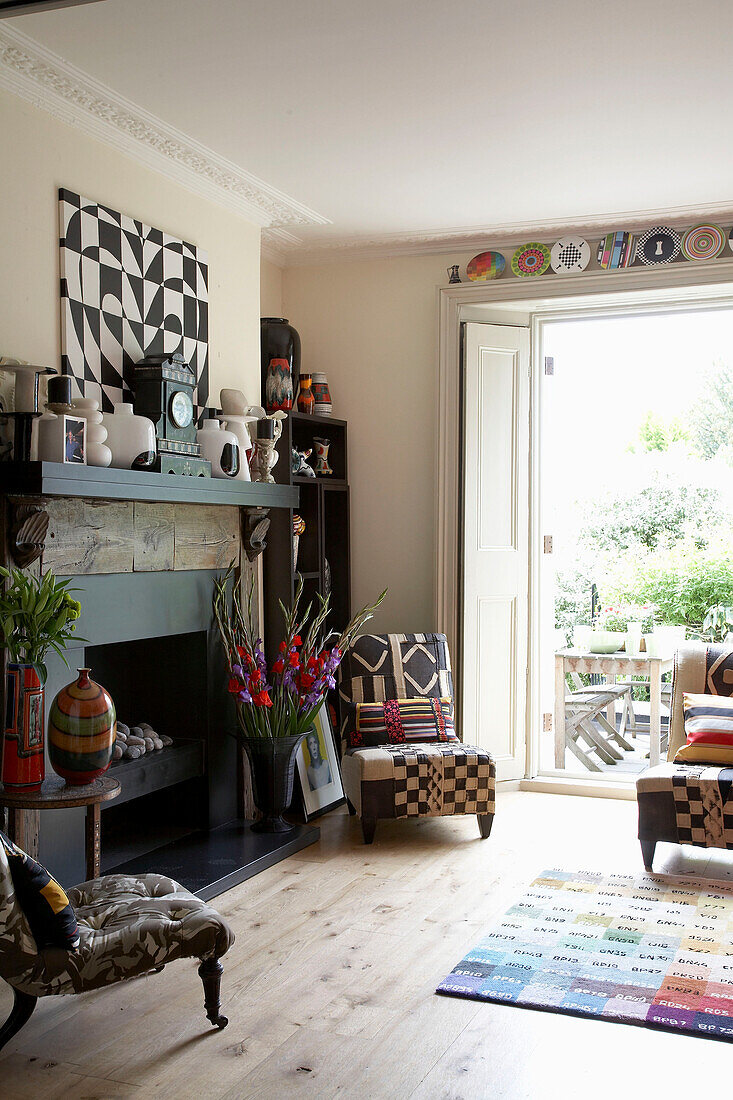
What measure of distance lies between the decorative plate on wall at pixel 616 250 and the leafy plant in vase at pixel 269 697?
2.28 meters

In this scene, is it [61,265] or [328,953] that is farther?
[61,265]

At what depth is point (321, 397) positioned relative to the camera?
17.0 ft

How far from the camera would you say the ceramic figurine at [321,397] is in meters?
5.14

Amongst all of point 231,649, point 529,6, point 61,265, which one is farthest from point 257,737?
point 529,6

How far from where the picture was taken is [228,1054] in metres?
2.46

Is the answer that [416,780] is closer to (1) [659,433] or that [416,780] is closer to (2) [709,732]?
(2) [709,732]

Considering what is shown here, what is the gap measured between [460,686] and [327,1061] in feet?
8.97

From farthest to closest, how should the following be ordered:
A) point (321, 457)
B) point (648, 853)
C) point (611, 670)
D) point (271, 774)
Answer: point (611, 670)
point (321, 457)
point (271, 774)
point (648, 853)

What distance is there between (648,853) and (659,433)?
10.6ft

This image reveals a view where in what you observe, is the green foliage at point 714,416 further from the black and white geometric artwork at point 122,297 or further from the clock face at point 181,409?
the clock face at point 181,409

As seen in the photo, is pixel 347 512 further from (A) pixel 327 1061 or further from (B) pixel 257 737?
(A) pixel 327 1061

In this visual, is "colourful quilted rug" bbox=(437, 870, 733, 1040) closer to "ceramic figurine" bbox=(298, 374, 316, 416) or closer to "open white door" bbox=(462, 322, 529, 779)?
"open white door" bbox=(462, 322, 529, 779)

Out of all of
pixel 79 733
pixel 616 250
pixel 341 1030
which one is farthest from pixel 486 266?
pixel 341 1030

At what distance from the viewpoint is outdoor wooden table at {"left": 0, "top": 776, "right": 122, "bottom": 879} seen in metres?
2.79
